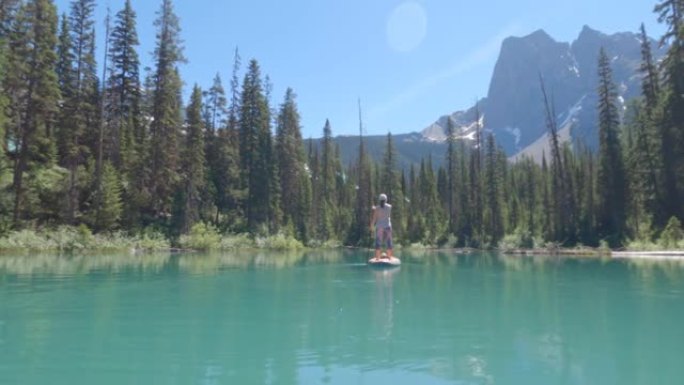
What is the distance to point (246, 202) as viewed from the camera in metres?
50.2

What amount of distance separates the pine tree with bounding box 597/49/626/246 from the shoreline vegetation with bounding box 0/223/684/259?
448cm

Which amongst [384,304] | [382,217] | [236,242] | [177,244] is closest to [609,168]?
[236,242]

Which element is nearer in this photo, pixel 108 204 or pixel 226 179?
pixel 108 204

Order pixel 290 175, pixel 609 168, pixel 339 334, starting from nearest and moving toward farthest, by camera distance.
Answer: pixel 339 334
pixel 609 168
pixel 290 175

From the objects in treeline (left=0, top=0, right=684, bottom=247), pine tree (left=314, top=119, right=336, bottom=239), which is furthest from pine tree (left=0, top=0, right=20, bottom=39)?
pine tree (left=314, top=119, right=336, bottom=239)

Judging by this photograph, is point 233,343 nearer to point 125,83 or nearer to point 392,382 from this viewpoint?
point 392,382

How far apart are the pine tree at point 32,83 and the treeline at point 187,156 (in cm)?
9

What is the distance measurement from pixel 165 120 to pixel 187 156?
11.3 ft

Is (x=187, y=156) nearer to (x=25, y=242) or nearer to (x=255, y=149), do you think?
(x=255, y=149)

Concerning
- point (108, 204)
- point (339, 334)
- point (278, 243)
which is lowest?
point (339, 334)

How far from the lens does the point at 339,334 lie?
7.24 m

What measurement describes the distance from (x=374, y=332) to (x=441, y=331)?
92cm

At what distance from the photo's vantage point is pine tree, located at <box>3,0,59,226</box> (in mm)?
33094

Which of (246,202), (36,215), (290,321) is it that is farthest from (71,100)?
(290,321)
